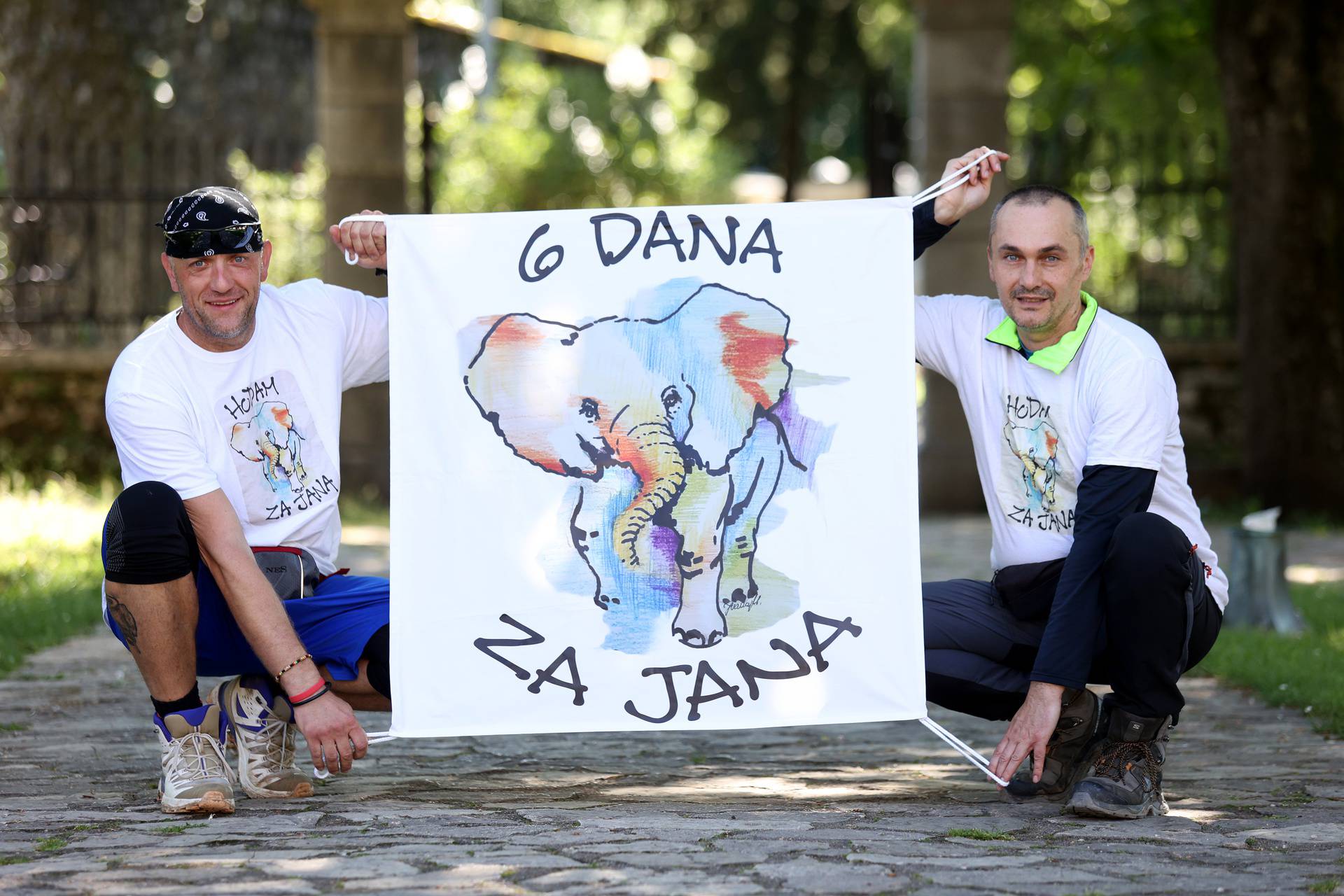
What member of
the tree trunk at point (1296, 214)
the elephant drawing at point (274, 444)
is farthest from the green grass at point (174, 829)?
the tree trunk at point (1296, 214)

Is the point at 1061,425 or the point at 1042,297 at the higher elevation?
the point at 1042,297

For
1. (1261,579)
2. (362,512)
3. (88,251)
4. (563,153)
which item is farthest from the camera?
(563,153)

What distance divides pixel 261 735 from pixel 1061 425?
207 cm

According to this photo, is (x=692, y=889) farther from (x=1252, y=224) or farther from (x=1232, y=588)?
(x=1252, y=224)

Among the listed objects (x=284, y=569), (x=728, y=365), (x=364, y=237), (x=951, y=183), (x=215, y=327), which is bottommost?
(x=284, y=569)

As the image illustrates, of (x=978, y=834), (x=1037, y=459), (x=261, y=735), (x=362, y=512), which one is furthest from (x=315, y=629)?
(x=362, y=512)

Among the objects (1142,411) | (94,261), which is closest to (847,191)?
(94,261)

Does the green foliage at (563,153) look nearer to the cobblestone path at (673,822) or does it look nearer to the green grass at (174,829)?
the cobblestone path at (673,822)

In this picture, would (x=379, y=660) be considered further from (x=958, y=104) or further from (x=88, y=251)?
(x=88, y=251)

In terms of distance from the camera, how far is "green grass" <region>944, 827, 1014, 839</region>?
352 cm

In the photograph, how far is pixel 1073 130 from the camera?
11766 millimetres

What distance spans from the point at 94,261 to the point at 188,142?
1.23 m

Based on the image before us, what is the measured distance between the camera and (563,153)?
1964 cm

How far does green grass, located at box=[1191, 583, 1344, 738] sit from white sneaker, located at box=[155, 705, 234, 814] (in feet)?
10.3
